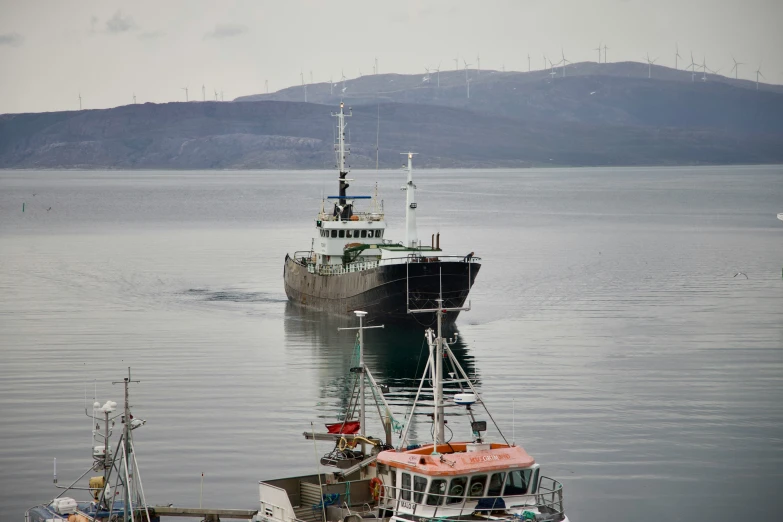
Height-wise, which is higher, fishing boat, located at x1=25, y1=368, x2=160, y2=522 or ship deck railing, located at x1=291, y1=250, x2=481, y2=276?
ship deck railing, located at x1=291, y1=250, x2=481, y2=276

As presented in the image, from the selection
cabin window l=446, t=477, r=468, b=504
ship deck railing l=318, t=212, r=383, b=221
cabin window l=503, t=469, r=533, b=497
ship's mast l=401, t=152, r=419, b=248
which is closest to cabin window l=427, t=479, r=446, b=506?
cabin window l=446, t=477, r=468, b=504

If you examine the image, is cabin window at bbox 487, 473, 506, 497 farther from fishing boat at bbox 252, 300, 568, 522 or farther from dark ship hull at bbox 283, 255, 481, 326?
dark ship hull at bbox 283, 255, 481, 326

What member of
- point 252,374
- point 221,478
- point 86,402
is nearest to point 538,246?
point 252,374

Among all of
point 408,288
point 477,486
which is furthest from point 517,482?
point 408,288

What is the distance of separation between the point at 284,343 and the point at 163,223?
127 m

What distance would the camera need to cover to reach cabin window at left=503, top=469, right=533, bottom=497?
27859mm

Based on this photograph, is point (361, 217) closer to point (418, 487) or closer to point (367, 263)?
point (367, 263)

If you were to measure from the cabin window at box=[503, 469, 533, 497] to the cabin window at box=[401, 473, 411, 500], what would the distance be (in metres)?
2.31

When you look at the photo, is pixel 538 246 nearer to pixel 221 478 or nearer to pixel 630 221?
pixel 630 221

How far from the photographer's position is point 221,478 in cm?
3816

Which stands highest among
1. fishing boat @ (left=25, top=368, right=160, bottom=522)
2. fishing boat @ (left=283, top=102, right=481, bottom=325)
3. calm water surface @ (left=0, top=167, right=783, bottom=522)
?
fishing boat @ (left=283, top=102, right=481, bottom=325)

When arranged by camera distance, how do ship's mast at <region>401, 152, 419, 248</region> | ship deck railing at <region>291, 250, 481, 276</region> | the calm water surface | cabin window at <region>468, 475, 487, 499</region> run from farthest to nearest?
ship's mast at <region>401, 152, 419, 248</region>, ship deck railing at <region>291, 250, 481, 276</region>, the calm water surface, cabin window at <region>468, 475, 487, 499</region>

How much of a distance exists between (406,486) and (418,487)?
423mm

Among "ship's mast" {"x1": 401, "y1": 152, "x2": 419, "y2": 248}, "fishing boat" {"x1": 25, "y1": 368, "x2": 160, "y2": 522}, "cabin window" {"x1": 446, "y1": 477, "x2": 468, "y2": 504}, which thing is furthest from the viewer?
"ship's mast" {"x1": 401, "y1": 152, "x2": 419, "y2": 248}
